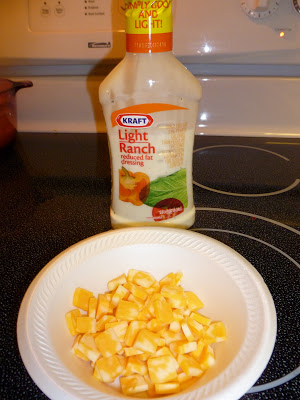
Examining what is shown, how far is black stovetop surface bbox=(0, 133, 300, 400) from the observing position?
0.46 metres

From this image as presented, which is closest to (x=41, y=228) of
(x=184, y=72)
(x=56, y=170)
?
(x=56, y=170)

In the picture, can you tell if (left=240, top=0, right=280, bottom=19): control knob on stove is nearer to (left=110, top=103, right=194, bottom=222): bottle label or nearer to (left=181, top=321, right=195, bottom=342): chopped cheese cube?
(left=110, top=103, right=194, bottom=222): bottle label

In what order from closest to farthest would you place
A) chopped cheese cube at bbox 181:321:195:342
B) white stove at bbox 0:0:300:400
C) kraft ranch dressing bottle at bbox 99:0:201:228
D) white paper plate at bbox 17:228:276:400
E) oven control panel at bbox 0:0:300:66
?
white paper plate at bbox 17:228:276:400, chopped cheese cube at bbox 181:321:195:342, kraft ranch dressing bottle at bbox 99:0:201:228, white stove at bbox 0:0:300:400, oven control panel at bbox 0:0:300:66

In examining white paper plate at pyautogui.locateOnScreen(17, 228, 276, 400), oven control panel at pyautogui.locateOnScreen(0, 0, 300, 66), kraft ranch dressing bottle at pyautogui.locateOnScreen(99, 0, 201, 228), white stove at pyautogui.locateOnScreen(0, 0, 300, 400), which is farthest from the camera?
oven control panel at pyautogui.locateOnScreen(0, 0, 300, 66)

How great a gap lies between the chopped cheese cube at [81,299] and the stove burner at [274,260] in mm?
214

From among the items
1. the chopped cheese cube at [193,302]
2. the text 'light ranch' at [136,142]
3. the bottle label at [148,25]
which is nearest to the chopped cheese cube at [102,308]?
the chopped cheese cube at [193,302]

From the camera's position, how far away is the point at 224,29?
2.86 ft

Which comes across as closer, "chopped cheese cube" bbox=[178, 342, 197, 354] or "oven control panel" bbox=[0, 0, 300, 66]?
"chopped cheese cube" bbox=[178, 342, 197, 354]

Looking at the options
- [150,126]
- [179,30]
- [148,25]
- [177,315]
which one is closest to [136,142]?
[150,126]

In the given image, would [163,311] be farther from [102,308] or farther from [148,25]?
[148,25]

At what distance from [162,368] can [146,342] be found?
0.04 metres

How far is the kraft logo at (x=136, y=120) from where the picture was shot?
1.95 feet

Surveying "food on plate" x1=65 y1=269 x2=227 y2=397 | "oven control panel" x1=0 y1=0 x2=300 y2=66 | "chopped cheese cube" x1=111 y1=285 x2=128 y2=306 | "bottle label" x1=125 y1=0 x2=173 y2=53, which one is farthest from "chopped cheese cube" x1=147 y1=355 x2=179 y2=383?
"oven control panel" x1=0 y1=0 x2=300 y2=66

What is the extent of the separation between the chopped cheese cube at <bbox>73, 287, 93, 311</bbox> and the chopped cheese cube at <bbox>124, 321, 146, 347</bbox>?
0.21 feet
